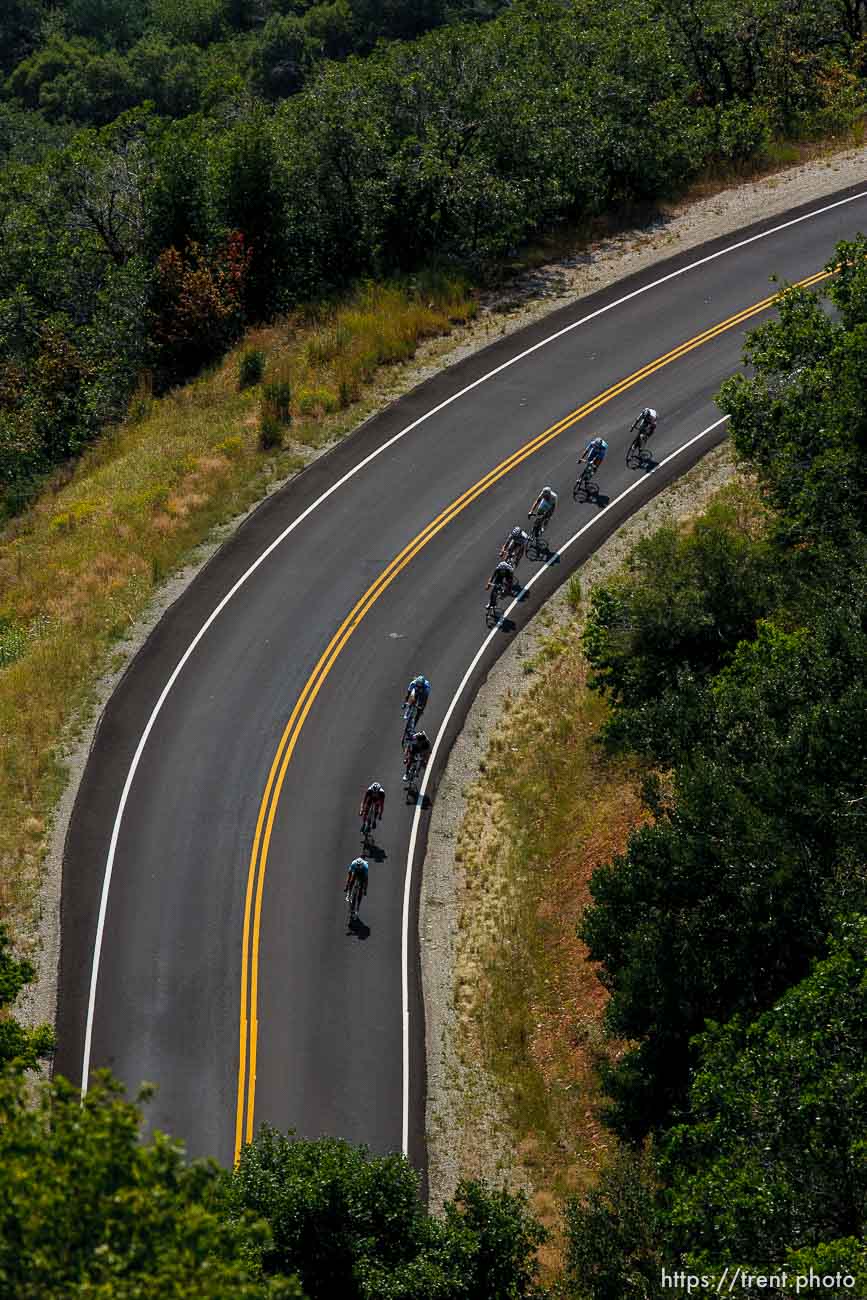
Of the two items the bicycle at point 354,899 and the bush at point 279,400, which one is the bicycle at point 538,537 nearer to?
the bush at point 279,400

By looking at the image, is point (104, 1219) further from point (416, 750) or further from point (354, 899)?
point (416, 750)

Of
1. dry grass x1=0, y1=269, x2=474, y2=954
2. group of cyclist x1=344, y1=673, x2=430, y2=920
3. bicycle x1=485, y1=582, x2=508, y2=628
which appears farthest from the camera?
bicycle x1=485, y1=582, x2=508, y2=628

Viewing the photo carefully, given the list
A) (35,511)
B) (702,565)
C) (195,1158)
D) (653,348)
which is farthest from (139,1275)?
(653,348)

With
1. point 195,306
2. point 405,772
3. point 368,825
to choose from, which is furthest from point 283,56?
point 368,825

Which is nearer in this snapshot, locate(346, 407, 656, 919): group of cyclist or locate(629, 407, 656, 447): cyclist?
locate(346, 407, 656, 919): group of cyclist

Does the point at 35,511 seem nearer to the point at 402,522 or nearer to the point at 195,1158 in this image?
the point at 402,522

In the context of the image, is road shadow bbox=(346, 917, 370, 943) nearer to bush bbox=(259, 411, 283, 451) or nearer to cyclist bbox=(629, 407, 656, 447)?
bush bbox=(259, 411, 283, 451)

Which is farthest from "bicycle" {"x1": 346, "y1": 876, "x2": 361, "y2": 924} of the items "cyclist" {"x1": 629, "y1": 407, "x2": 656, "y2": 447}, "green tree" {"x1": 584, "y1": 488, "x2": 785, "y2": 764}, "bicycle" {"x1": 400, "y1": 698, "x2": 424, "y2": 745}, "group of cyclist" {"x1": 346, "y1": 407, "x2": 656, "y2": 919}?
"cyclist" {"x1": 629, "y1": 407, "x2": 656, "y2": 447}
